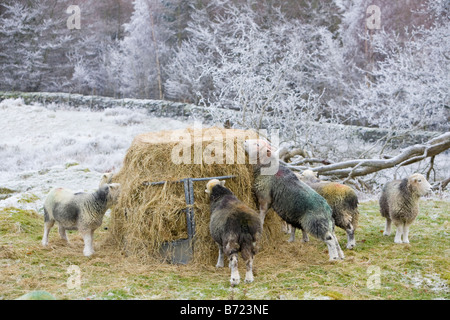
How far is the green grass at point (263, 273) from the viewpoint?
173 inches

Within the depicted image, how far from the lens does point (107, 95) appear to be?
71.5 ft

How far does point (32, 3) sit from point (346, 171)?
60.8ft

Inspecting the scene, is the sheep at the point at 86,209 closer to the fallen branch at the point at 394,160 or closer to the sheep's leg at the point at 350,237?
the sheep's leg at the point at 350,237

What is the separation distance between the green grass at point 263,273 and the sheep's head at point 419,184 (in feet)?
2.60

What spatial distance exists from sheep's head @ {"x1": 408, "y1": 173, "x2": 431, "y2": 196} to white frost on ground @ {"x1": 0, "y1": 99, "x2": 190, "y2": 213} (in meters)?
7.50

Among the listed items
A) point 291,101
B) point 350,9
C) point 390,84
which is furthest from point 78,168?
point 350,9

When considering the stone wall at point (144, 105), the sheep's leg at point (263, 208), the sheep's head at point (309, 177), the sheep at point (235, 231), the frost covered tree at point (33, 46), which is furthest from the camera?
the frost covered tree at point (33, 46)

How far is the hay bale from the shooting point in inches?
222

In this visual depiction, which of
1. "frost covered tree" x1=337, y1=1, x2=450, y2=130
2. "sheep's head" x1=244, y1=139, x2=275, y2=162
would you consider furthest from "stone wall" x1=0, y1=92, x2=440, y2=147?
"sheep's head" x1=244, y1=139, x2=275, y2=162

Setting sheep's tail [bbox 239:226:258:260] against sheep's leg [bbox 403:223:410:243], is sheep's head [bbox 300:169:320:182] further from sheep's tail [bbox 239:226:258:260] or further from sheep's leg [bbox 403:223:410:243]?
sheep's tail [bbox 239:226:258:260]

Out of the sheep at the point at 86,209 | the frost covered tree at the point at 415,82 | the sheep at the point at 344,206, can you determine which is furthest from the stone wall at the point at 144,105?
the sheep at the point at 344,206
